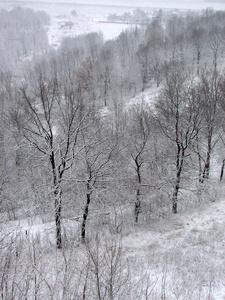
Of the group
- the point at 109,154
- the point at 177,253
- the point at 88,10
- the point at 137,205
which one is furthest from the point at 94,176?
the point at 88,10

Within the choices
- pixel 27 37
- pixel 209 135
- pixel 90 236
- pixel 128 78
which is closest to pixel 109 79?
pixel 128 78

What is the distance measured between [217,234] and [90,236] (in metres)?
6.43

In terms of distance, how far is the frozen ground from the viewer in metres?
101

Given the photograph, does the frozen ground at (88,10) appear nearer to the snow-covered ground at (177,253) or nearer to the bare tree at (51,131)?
the bare tree at (51,131)

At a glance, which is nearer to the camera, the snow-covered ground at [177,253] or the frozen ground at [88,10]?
the snow-covered ground at [177,253]

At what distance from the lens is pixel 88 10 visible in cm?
16100

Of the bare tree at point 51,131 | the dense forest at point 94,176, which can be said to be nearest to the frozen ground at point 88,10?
the dense forest at point 94,176

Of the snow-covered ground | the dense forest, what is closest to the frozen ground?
the dense forest

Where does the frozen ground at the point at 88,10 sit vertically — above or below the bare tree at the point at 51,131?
above

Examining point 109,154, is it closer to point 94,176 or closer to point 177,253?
point 94,176

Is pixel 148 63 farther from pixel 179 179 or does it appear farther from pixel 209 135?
pixel 179 179

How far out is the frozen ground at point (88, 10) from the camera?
101 m

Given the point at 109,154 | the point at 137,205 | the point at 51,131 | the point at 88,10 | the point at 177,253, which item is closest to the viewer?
the point at 177,253

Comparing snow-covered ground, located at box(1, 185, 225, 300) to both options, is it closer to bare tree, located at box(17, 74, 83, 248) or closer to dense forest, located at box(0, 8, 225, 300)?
dense forest, located at box(0, 8, 225, 300)
